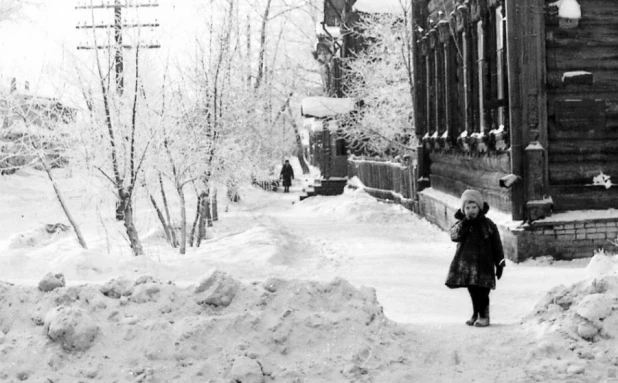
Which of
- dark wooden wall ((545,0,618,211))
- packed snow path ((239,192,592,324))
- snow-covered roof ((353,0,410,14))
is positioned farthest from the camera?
snow-covered roof ((353,0,410,14))

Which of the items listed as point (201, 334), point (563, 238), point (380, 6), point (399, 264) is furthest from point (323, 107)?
point (201, 334)

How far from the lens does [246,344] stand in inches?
211

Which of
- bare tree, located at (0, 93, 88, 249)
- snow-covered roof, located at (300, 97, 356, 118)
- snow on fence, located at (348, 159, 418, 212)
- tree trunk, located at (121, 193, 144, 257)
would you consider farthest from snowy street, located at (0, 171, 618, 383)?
snow-covered roof, located at (300, 97, 356, 118)

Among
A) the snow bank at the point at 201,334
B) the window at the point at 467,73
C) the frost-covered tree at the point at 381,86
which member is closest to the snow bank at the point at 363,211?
the window at the point at 467,73

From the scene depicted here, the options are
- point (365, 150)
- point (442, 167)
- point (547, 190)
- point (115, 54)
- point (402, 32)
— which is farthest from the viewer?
point (365, 150)

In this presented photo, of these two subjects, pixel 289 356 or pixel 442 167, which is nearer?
pixel 289 356

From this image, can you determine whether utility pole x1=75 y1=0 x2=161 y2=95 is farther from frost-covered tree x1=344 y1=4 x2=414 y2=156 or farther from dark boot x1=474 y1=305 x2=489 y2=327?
frost-covered tree x1=344 y1=4 x2=414 y2=156

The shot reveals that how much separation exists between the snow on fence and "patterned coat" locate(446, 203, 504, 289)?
13.9m

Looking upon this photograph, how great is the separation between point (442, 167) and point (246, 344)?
44.9 feet

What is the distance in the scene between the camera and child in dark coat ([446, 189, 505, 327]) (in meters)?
6.66

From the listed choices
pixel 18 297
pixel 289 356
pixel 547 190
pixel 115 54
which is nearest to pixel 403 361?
pixel 289 356

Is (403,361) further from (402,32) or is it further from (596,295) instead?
(402,32)

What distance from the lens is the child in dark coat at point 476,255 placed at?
6658 millimetres

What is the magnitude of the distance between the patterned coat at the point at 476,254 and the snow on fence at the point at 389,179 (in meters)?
13.9
